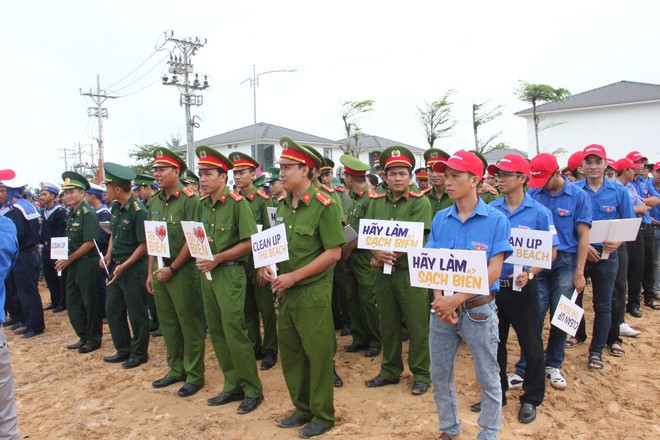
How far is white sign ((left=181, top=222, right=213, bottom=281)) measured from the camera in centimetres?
447

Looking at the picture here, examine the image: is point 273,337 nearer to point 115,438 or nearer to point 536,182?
point 115,438

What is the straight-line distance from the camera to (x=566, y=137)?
3656 centimetres

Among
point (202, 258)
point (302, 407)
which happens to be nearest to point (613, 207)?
point (302, 407)

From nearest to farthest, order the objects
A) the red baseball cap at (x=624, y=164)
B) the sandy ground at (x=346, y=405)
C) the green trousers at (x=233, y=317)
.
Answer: the sandy ground at (x=346, y=405)
the green trousers at (x=233, y=317)
the red baseball cap at (x=624, y=164)

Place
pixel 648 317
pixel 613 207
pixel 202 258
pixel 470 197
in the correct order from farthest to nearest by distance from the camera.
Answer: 1. pixel 648 317
2. pixel 613 207
3. pixel 202 258
4. pixel 470 197

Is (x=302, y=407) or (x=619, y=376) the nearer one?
(x=302, y=407)

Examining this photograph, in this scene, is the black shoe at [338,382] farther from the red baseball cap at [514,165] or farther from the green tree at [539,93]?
the green tree at [539,93]

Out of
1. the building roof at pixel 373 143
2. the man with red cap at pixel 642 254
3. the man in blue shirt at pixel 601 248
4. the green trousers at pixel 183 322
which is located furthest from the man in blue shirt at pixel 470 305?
the building roof at pixel 373 143

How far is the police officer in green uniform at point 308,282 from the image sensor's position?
3918 mm

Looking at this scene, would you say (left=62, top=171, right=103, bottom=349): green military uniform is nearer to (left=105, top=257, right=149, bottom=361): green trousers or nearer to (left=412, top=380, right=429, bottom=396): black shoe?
(left=105, top=257, right=149, bottom=361): green trousers

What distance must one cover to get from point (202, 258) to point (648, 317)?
6.72 meters

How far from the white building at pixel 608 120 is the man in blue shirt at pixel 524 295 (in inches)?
1253

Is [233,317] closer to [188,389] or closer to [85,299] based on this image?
[188,389]

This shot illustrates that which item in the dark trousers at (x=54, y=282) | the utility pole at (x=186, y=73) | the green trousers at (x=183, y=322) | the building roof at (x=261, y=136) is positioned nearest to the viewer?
the green trousers at (x=183, y=322)
